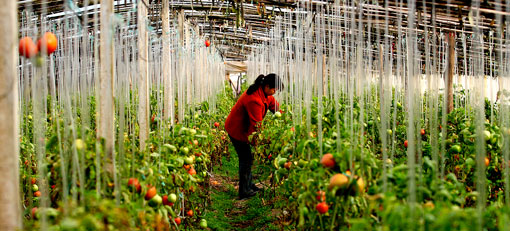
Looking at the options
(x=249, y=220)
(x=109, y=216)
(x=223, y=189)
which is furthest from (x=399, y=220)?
(x=223, y=189)

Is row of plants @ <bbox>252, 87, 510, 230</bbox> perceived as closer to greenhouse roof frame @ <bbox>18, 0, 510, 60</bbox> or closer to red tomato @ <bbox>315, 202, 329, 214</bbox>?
red tomato @ <bbox>315, 202, 329, 214</bbox>

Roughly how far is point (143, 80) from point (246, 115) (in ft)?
6.20

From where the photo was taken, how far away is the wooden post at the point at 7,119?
59.8 inches

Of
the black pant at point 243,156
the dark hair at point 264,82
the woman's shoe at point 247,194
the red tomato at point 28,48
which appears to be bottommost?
the woman's shoe at point 247,194

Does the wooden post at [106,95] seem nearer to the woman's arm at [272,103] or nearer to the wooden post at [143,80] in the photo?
the wooden post at [143,80]

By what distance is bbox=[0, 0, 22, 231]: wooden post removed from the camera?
152cm

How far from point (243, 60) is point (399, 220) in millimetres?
17247

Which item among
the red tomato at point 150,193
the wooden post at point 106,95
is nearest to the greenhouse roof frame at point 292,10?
the wooden post at point 106,95

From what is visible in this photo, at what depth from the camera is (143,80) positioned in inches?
137

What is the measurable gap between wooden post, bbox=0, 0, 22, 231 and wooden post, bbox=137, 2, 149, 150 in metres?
1.80

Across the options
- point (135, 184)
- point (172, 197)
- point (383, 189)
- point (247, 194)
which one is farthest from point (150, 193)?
point (247, 194)

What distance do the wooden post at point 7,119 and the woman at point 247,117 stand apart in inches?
139

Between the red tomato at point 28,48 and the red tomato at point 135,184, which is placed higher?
the red tomato at point 28,48

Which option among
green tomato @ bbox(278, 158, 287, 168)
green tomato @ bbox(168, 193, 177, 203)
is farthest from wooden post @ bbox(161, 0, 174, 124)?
green tomato @ bbox(168, 193, 177, 203)
